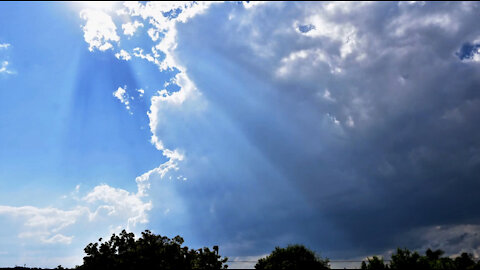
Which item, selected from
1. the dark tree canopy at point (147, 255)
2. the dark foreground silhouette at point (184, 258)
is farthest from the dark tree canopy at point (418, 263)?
the dark tree canopy at point (147, 255)

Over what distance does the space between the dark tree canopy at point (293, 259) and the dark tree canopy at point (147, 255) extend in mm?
5805

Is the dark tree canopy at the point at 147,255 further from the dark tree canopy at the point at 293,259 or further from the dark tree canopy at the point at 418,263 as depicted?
the dark tree canopy at the point at 418,263

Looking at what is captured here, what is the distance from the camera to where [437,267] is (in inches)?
1336

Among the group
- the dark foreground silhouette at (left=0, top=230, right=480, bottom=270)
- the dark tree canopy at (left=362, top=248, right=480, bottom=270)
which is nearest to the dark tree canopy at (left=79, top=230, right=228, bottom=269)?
the dark foreground silhouette at (left=0, top=230, right=480, bottom=270)

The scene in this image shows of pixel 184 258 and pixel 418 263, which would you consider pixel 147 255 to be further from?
pixel 418 263

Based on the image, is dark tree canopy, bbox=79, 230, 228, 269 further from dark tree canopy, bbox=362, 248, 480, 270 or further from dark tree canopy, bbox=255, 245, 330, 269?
dark tree canopy, bbox=362, 248, 480, 270

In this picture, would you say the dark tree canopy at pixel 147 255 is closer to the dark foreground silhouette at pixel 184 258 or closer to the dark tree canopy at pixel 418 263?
the dark foreground silhouette at pixel 184 258

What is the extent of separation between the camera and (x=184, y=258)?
121ft

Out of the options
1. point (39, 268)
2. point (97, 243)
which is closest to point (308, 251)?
point (97, 243)

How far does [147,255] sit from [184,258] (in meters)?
4.30

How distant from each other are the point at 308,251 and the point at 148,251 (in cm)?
1869

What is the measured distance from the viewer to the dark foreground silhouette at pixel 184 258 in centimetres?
3438

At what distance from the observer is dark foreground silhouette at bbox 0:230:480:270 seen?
3438 centimetres

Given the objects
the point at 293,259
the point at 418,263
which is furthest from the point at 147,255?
the point at 418,263
